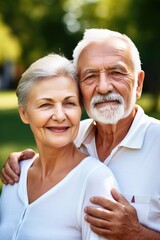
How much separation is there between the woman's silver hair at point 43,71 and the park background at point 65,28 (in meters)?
13.6

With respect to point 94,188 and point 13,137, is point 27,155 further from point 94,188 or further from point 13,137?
point 13,137

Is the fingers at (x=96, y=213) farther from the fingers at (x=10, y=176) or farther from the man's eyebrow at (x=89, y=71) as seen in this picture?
the man's eyebrow at (x=89, y=71)

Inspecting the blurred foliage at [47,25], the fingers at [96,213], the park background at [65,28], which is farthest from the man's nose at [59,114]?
the blurred foliage at [47,25]

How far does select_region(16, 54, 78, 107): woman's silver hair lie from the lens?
3344 mm

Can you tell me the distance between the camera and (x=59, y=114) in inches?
131

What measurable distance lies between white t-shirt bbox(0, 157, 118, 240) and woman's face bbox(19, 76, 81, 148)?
0.70 ft

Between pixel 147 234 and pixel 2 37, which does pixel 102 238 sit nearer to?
pixel 147 234

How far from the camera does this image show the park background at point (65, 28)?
72.8 ft

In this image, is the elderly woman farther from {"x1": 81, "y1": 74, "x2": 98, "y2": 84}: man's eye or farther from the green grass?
the green grass

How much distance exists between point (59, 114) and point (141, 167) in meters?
0.62

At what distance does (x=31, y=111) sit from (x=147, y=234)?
0.99 metres

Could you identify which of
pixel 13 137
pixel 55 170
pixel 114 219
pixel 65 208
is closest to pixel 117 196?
pixel 114 219

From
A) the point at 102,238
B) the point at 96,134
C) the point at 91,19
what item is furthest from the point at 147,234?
the point at 91,19

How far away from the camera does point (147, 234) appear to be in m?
3.39
